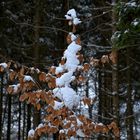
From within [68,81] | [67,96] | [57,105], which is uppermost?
[68,81]

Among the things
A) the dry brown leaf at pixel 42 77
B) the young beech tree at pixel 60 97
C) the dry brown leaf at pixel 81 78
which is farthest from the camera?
the dry brown leaf at pixel 81 78

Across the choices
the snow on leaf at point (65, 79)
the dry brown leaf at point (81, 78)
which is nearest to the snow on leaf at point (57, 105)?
the snow on leaf at point (65, 79)

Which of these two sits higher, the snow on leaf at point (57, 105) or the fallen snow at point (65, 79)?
the fallen snow at point (65, 79)

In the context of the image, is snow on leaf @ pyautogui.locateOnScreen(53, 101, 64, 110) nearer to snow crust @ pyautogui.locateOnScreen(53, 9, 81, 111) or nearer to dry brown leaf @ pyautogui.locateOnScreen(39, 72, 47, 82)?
snow crust @ pyautogui.locateOnScreen(53, 9, 81, 111)

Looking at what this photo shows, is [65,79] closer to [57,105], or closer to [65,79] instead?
[65,79]

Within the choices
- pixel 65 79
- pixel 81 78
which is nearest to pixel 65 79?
pixel 65 79

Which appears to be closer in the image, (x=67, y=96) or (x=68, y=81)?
(x=67, y=96)

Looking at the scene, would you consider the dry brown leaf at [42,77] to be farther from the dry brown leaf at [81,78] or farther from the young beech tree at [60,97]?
the dry brown leaf at [81,78]

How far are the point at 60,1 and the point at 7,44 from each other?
3.40 m

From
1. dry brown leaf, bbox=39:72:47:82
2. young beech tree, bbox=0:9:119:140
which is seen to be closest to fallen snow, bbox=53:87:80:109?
young beech tree, bbox=0:9:119:140

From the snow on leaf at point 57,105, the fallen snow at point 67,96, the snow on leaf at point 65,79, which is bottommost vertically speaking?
the snow on leaf at point 57,105

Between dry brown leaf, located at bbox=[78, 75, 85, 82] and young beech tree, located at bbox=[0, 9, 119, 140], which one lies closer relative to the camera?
young beech tree, located at bbox=[0, 9, 119, 140]

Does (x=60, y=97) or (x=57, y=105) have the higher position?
(x=60, y=97)

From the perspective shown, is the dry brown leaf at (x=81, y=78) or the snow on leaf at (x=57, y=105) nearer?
the snow on leaf at (x=57, y=105)
